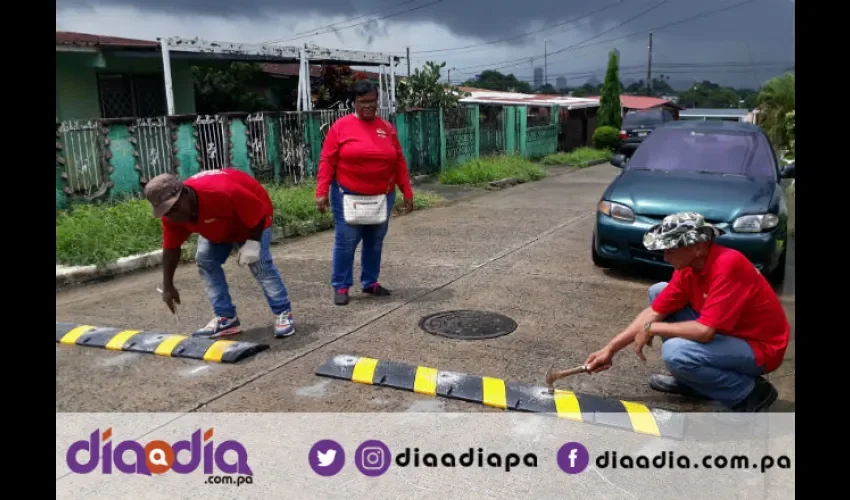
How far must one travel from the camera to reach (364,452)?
308cm

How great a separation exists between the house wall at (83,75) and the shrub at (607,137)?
1441cm

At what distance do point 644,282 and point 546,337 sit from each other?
6.12ft

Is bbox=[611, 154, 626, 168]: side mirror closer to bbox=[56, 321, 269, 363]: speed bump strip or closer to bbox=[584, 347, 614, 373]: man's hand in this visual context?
bbox=[584, 347, 614, 373]: man's hand

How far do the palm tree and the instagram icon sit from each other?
26.9 feet

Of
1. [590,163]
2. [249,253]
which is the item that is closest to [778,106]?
[249,253]

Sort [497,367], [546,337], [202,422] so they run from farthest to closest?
1. [546,337]
2. [497,367]
3. [202,422]

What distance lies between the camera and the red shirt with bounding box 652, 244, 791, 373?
119 inches

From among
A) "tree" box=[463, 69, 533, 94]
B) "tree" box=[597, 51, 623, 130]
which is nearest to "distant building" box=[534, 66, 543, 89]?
"tree" box=[463, 69, 533, 94]

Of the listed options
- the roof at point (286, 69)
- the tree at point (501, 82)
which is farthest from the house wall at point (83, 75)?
the tree at point (501, 82)

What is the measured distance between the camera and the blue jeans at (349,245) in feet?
17.0

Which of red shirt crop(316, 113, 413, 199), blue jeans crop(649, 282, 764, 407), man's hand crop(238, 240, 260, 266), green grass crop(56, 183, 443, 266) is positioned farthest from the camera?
green grass crop(56, 183, 443, 266)

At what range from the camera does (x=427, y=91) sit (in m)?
15.1
